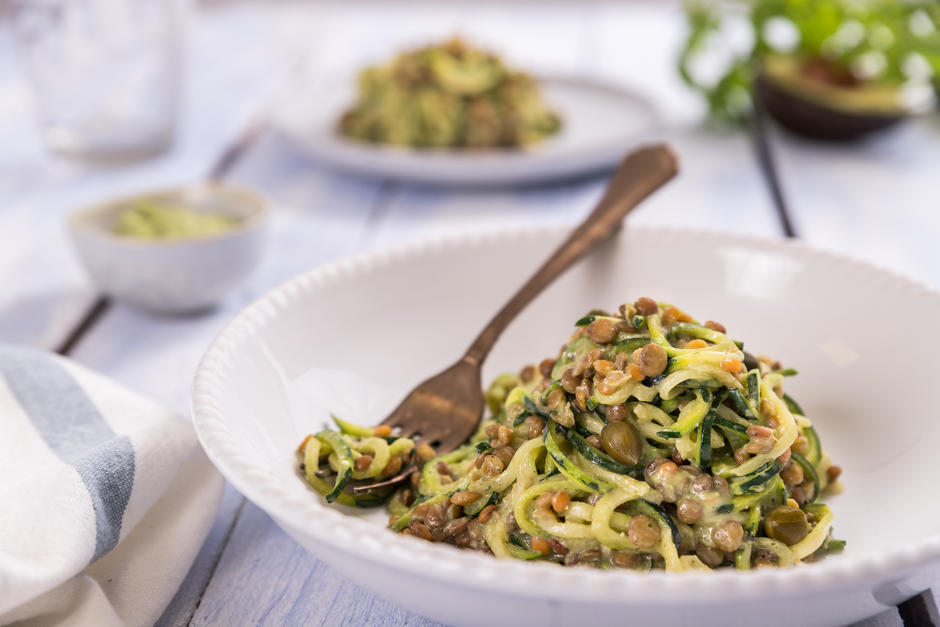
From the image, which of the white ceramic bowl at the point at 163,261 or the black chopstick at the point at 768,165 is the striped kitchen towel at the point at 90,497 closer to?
the white ceramic bowl at the point at 163,261

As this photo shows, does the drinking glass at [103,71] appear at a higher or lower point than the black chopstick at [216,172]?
higher

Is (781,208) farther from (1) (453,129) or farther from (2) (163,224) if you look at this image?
(2) (163,224)

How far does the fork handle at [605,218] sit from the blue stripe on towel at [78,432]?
1021 mm

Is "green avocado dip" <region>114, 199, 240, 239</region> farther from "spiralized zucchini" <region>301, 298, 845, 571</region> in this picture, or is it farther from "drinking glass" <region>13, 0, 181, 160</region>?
"spiralized zucchini" <region>301, 298, 845, 571</region>

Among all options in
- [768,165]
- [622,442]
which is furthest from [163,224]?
[768,165]

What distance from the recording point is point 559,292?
3070 millimetres

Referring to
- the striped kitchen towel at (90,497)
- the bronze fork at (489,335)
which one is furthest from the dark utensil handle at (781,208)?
the striped kitchen towel at (90,497)

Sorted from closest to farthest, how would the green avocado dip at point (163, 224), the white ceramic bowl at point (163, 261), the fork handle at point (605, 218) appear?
the fork handle at point (605, 218) → the white ceramic bowl at point (163, 261) → the green avocado dip at point (163, 224)

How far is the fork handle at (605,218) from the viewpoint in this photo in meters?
2.88

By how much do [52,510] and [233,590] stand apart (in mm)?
441

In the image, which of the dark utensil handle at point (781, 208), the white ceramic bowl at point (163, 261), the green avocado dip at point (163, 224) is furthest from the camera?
the green avocado dip at point (163, 224)

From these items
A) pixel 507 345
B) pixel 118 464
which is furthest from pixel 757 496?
pixel 118 464

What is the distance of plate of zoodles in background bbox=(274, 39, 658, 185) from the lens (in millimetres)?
4574

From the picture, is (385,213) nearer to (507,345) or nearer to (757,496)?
(507,345)
